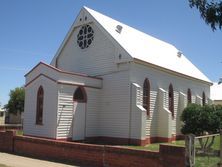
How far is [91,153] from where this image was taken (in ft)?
51.2

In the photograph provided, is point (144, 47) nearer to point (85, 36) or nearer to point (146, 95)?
point (85, 36)

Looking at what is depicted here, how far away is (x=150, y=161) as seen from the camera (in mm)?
13703

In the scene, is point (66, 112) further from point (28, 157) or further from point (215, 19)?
point (215, 19)

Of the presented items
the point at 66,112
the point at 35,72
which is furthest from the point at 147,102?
the point at 35,72

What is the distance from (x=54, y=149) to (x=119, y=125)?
8.77 meters

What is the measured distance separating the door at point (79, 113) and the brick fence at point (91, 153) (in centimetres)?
540

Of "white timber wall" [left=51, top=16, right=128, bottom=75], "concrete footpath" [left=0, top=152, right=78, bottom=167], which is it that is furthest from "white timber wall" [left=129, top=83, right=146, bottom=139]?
"concrete footpath" [left=0, top=152, right=78, bottom=167]

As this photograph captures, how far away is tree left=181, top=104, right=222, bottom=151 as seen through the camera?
826 inches

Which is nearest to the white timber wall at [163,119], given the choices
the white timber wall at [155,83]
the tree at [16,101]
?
the white timber wall at [155,83]

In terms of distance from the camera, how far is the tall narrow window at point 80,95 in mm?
→ 24773

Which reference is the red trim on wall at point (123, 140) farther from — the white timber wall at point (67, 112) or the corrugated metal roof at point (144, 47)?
the corrugated metal roof at point (144, 47)

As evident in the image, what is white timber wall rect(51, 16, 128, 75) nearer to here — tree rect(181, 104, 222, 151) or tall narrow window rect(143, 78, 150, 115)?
tall narrow window rect(143, 78, 150, 115)

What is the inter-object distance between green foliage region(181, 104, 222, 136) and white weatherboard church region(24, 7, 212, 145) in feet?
11.2

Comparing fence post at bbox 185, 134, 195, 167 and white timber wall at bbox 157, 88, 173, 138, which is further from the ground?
A: white timber wall at bbox 157, 88, 173, 138
